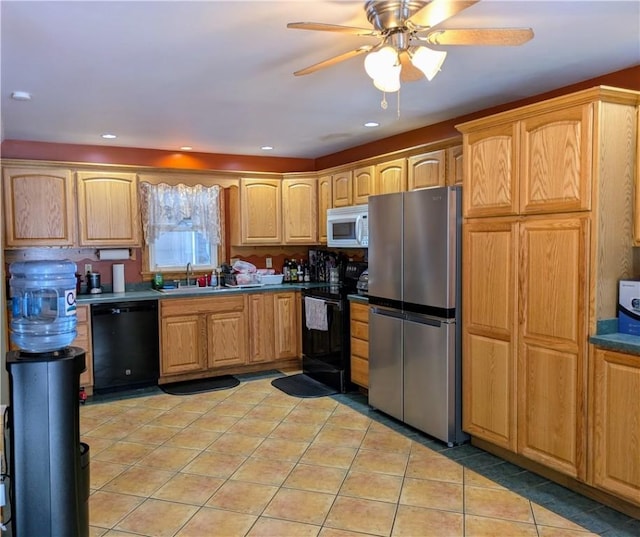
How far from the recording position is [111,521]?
2643 millimetres

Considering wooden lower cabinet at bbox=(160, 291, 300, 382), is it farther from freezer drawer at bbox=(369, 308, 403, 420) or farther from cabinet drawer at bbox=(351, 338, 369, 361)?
freezer drawer at bbox=(369, 308, 403, 420)

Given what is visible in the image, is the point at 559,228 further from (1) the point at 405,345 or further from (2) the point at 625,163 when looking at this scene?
(1) the point at 405,345

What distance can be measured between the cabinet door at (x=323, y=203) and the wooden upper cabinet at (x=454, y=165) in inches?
71.5

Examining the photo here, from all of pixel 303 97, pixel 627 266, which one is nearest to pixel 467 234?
pixel 627 266

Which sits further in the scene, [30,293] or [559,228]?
[559,228]

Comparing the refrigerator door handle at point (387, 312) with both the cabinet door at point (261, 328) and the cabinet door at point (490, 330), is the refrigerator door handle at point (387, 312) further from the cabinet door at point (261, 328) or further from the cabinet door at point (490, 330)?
the cabinet door at point (261, 328)

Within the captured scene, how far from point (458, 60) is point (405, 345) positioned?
1.97 meters

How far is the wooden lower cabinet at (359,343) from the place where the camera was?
177 inches

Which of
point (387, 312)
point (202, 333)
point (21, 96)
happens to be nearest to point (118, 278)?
point (202, 333)

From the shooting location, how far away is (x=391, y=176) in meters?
4.62

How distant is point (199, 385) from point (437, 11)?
410cm

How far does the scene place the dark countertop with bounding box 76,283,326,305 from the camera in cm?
472

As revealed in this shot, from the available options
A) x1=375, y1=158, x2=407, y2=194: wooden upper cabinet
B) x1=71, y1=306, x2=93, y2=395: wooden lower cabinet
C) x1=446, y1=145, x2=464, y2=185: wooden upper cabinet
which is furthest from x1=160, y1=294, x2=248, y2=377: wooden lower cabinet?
x1=446, y1=145, x2=464, y2=185: wooden upper cabinet

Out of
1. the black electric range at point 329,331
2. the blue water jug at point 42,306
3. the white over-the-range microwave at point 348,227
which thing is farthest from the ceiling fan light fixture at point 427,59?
the black electric range at point 329,331
